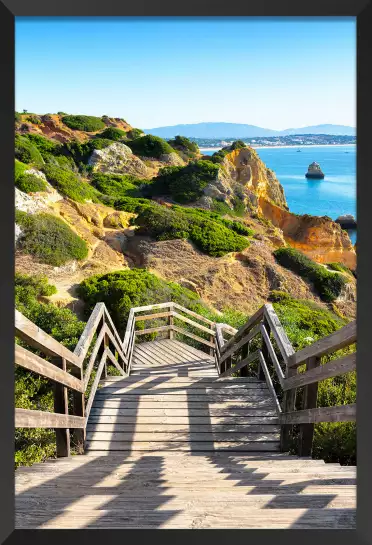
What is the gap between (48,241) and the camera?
1395cm

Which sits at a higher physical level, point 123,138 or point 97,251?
point 123,138

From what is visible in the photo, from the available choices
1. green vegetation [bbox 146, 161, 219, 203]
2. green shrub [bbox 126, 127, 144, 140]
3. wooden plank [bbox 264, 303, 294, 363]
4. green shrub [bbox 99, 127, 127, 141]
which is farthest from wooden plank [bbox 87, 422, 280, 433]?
green shrub [bbox 126, 127, 144, 140]

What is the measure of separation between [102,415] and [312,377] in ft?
5.17

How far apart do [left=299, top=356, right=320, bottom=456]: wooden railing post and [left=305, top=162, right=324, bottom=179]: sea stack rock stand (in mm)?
35433

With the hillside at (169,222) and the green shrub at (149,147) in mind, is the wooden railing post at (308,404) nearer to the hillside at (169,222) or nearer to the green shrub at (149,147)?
the hillside at (169,222)

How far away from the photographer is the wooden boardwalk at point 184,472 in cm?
193

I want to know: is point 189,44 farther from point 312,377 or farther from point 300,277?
point 312,377

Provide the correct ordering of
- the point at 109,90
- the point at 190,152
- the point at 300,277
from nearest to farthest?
the point at 300,277 → the point at 190,152 → the point at 109,90

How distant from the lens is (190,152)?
2823 centimetres

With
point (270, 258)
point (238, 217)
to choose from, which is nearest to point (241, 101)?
point (238, 217)

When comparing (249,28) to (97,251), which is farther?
(249,28)

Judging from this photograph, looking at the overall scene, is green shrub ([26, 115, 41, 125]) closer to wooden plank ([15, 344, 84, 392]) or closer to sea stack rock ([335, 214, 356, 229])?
sea stack rock ([335, 214, 356, 229])

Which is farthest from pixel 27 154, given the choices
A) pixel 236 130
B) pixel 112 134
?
pixel 236 130
